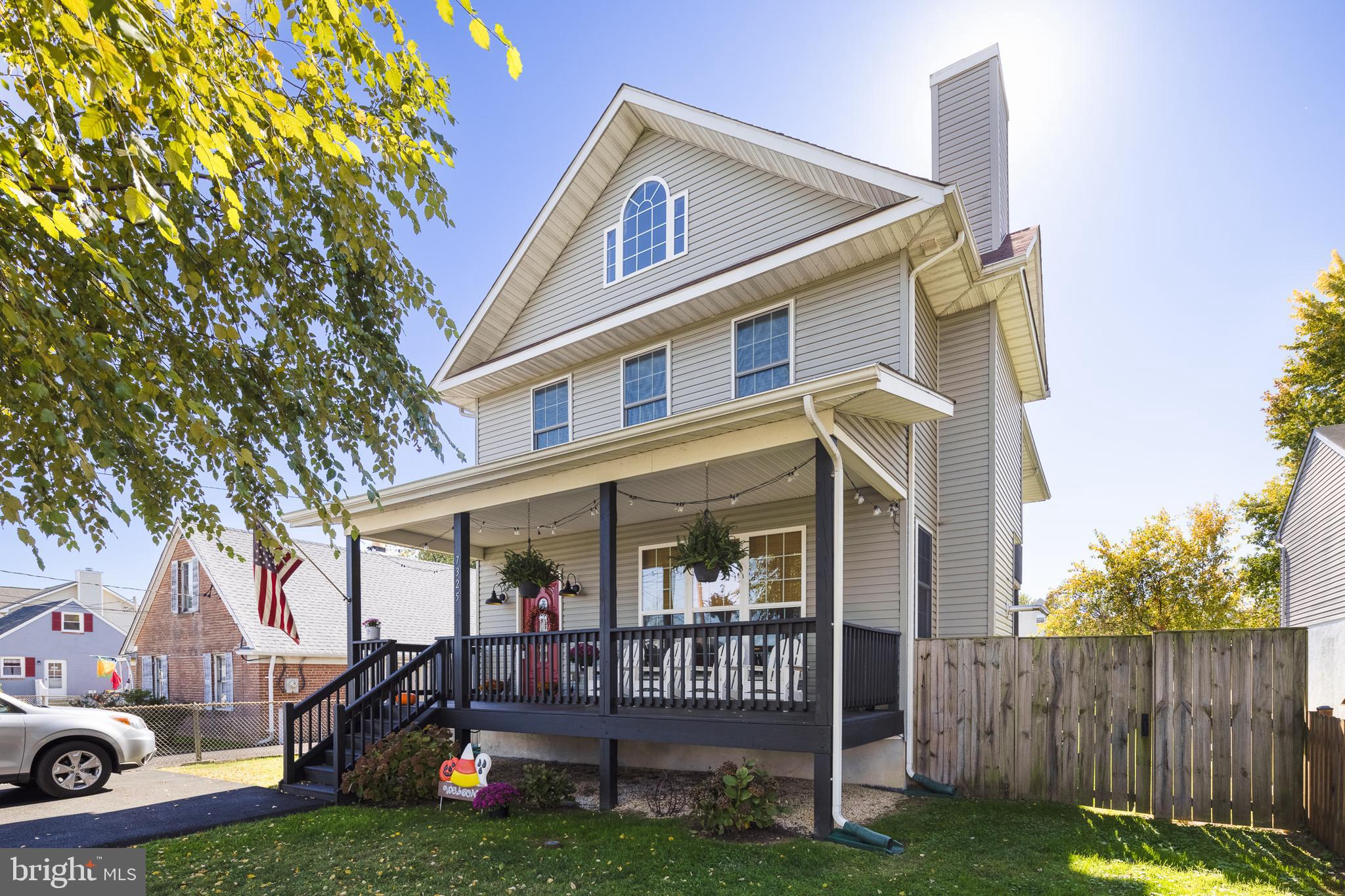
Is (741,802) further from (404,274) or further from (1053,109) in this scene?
(1053,109)

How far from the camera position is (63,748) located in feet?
31.0

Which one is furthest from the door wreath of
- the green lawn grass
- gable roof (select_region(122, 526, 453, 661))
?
gable roof (select_region(122, 526, 453, 661))

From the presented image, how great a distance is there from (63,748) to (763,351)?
382 inches

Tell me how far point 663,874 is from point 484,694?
14.9 feet

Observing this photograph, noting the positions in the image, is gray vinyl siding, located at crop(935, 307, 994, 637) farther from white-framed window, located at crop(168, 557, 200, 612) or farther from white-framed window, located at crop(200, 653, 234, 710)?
white-framed window, located at crop(168, 557, 200, 612)

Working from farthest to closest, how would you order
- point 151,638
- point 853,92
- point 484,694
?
point 151,638 < point 853,92 < point 484,694

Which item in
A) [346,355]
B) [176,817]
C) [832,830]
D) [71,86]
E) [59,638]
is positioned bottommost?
[59,638]

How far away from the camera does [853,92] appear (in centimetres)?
1155

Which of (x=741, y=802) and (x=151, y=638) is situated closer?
(x=741, y=802)

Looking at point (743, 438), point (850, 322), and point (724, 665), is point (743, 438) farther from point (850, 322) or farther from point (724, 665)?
point (850, 322)

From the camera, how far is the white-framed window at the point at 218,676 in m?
19.7

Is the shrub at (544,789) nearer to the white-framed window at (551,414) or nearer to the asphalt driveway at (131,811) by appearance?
the asphalt driveway at (131,811)

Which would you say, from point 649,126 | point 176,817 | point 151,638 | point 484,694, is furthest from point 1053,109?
point 151,638

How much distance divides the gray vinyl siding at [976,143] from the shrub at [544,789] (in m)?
8.79
